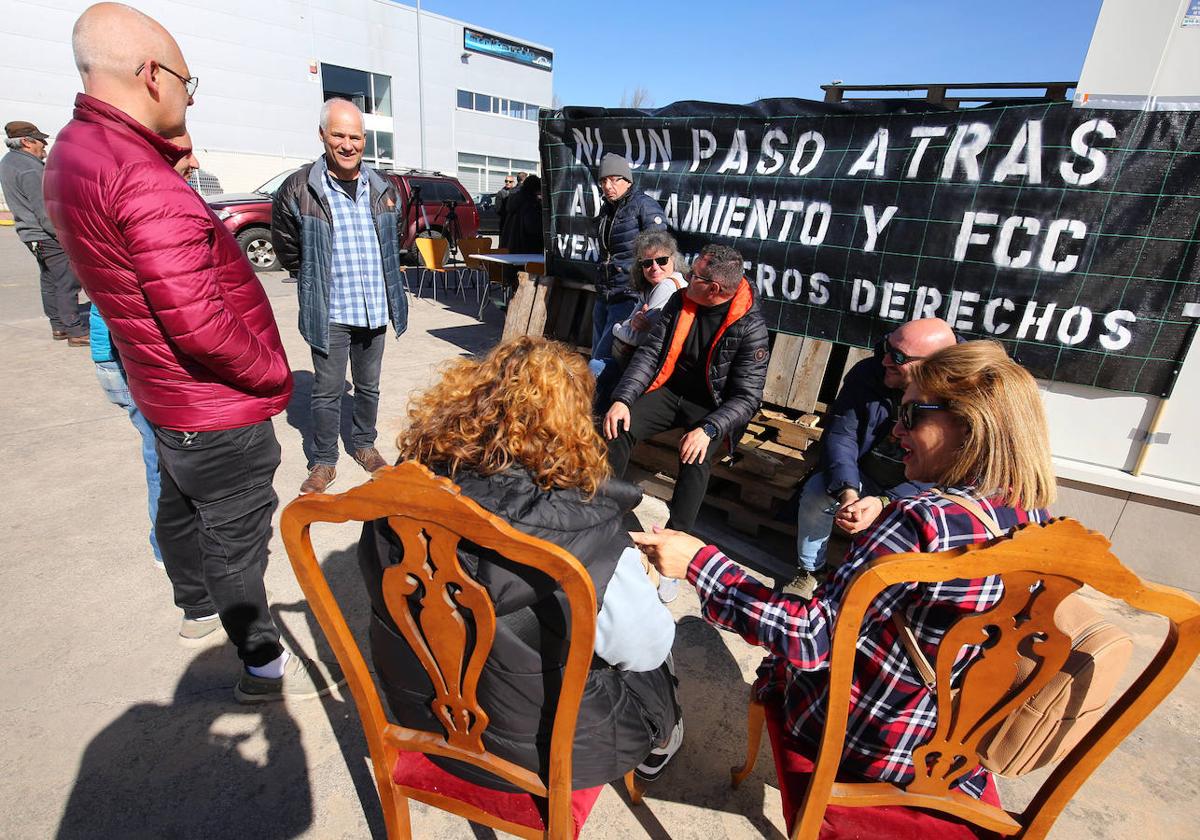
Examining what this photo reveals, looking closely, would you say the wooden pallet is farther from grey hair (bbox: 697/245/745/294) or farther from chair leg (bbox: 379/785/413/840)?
chair leg (bbox: 379/785/413/840)

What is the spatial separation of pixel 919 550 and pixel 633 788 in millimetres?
1241

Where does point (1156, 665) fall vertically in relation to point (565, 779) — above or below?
above

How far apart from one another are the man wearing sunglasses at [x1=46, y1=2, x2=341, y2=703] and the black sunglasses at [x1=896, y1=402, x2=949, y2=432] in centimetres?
180

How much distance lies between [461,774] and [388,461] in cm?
299

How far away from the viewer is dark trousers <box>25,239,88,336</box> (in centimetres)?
559

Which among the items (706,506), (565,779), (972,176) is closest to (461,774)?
(565,779)

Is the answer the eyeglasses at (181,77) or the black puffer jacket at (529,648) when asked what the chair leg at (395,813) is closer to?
the black puffer jacket at (529,648)

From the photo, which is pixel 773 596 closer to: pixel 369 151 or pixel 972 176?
pixel 972 176

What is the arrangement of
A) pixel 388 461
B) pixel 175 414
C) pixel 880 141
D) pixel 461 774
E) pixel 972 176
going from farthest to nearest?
pixel 388 461, pixel 880 141, pixel 972 176, pixel 175 414, pixel 461 774

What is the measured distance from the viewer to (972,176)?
294 centimetres

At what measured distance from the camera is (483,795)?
54.2 inches

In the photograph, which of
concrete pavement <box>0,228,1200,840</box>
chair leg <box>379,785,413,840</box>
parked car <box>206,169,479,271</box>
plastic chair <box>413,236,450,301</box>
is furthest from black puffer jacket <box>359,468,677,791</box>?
parked car <box>206,169,479,271</box>

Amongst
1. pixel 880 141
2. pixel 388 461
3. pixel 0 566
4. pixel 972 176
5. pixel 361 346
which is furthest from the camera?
pixel 388 461

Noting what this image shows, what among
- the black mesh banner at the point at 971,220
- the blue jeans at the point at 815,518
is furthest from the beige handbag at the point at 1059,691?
the black mesh banner at the point at 971,220
